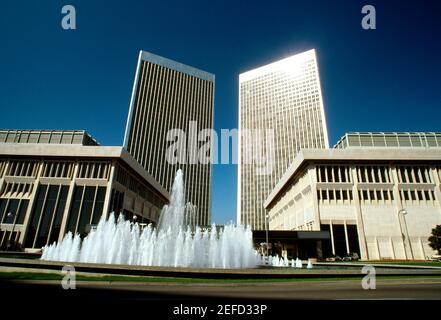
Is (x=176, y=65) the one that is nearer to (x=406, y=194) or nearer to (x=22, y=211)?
(x=22, y=211)

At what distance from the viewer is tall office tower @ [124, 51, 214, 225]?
106938 millimetres

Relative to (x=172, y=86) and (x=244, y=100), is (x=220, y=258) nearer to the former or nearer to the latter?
(x=172, y=86)

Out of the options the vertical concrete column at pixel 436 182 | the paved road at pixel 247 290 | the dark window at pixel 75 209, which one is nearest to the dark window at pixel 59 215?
the dark window at pixel 75 209

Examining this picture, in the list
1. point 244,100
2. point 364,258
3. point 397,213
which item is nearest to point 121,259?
point 364,258

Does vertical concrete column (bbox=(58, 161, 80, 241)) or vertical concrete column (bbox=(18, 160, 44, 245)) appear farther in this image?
vertical concrete column (bbox=(18, 160, 44, 245))

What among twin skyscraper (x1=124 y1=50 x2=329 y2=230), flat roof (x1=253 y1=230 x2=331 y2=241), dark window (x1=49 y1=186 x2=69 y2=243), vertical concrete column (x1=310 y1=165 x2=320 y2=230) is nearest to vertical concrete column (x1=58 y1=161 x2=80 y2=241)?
dark window (x1=49 y1=186 x2=69 y2=243)

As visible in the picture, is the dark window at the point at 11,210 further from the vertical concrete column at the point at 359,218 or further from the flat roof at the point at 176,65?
the flat roof at the point at 176,65

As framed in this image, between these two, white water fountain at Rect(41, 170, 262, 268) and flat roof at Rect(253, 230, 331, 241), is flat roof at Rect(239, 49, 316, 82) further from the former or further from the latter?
white water fountain at Rect(41, 170, 262, 268)

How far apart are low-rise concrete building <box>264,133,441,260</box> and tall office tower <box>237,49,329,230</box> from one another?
6249 centimetres

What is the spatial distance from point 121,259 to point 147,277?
735 centimetres

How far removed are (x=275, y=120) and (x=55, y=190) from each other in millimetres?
103399

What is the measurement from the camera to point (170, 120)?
118 m

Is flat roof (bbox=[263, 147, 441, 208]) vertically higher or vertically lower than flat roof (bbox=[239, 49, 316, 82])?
lower

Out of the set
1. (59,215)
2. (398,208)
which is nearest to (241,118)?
(398,208)
